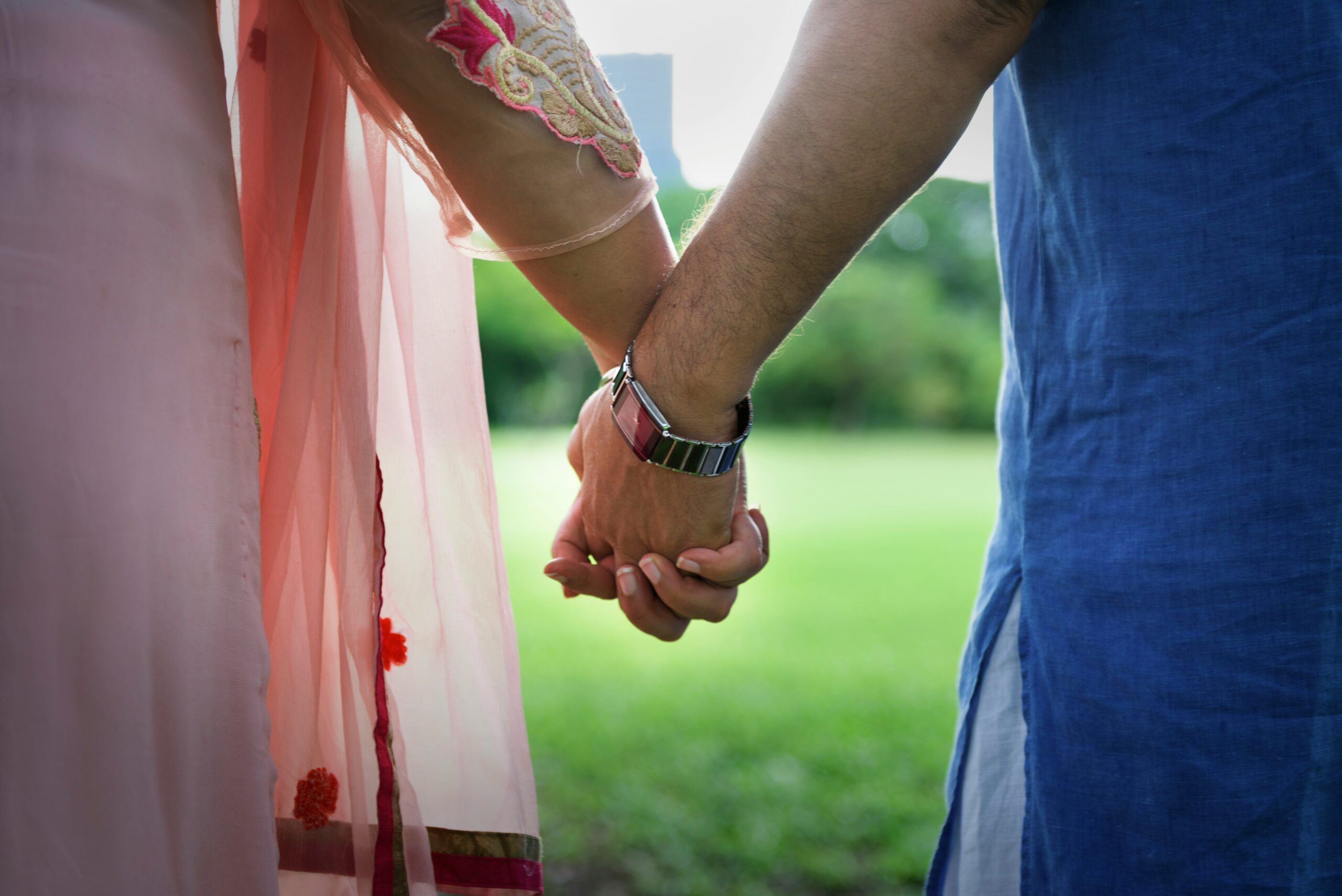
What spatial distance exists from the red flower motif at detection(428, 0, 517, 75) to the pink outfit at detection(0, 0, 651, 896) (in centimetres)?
15

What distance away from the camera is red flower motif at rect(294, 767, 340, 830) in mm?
1060

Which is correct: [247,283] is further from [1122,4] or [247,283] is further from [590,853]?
[590,853]

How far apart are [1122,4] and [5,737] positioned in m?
1.14

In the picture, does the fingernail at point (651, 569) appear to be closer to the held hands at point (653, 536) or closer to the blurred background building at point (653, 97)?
the held hands at point (653, 536)

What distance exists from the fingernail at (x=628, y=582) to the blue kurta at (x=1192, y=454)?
56 cm

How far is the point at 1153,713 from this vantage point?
Answer: 0.95 m

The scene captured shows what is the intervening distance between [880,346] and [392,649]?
35087 mm

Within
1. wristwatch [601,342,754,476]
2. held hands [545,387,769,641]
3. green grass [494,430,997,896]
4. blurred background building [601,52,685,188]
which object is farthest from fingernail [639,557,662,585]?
green grass [494,430,997,896]

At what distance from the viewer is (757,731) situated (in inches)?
176

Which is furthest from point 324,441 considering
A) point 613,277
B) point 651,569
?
point 651,569

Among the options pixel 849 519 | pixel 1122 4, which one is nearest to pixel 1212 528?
pixel 1122 4

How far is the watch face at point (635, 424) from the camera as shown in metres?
1.21

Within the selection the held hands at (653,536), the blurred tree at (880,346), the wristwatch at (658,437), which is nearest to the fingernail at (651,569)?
the held hands at (653,536)

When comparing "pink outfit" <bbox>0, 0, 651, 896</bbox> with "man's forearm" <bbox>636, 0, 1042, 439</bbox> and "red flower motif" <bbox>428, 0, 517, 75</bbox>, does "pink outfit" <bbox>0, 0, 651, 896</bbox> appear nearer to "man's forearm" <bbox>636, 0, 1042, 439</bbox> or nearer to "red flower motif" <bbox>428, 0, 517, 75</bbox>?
"red flower motif" <bbox>428, 0, 517, 75</bbox>
